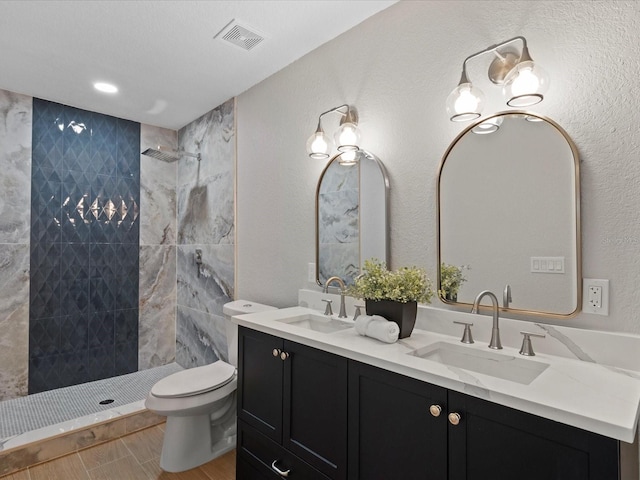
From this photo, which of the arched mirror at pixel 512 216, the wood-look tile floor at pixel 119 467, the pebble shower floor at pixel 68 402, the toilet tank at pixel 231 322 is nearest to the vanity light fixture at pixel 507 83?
the arched mirror at pixel 512 216

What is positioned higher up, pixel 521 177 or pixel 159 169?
pixel 159 169

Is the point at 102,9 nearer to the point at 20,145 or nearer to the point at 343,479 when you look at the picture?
the point at 20,145

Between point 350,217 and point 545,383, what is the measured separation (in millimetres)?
1231

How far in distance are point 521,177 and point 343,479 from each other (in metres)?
1.28

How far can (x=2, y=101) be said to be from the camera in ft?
9.43

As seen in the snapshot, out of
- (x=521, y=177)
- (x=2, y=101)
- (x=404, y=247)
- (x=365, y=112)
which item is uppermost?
(x=2, y=101)

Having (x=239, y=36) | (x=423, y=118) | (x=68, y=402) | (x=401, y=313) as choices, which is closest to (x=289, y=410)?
(x=401, y=313)

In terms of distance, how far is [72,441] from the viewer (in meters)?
2.38

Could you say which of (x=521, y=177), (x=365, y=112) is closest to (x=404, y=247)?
(x=521, y=177)

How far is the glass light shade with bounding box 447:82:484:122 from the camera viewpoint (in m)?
1.45

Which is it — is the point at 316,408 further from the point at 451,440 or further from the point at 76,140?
the point at 76,140

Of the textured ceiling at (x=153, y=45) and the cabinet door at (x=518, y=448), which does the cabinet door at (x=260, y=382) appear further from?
the textured ceiling at (x=153, y=45)

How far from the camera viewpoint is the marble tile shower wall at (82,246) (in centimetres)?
304

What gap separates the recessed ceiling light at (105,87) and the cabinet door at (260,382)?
215 centimetres
